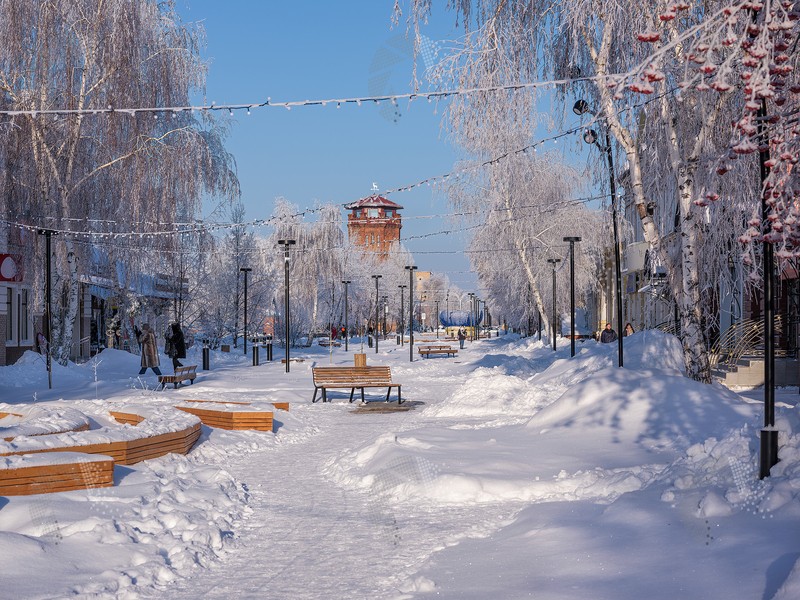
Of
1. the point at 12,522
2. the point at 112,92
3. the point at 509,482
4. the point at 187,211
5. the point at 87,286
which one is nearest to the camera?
the point at 12,522

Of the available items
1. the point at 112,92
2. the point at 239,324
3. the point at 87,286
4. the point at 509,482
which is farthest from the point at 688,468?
the point at 239,324

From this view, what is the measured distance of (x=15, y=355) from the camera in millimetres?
32500

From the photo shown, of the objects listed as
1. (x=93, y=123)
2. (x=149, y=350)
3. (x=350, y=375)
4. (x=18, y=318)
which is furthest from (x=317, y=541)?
(x=18, y=318)

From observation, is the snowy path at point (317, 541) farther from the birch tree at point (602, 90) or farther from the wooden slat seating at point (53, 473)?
the birch tree at point (602, 90)

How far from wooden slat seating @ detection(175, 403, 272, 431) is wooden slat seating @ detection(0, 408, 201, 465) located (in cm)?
168

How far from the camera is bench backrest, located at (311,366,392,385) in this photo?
63.8 feet

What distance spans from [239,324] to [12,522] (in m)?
48.6

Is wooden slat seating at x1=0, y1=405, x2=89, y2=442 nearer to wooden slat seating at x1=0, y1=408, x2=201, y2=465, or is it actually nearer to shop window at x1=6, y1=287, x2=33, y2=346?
wooden slat seating at x1=0, y1=408, x2=201, y2=465

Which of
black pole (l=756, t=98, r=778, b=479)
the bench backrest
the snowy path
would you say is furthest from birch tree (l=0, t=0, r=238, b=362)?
black pole (l=756, t=98, r=778, b=479)

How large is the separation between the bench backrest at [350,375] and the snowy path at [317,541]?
28.0 feet

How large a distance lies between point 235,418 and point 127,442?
4045 millimetres

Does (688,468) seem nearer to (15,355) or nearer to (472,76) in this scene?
(472,76)

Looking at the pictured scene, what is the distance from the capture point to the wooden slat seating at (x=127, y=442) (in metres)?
8.99

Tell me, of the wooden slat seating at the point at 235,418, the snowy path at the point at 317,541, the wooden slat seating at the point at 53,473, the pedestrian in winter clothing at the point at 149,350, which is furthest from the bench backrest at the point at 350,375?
the wooden slat seating at the point at 53,473
